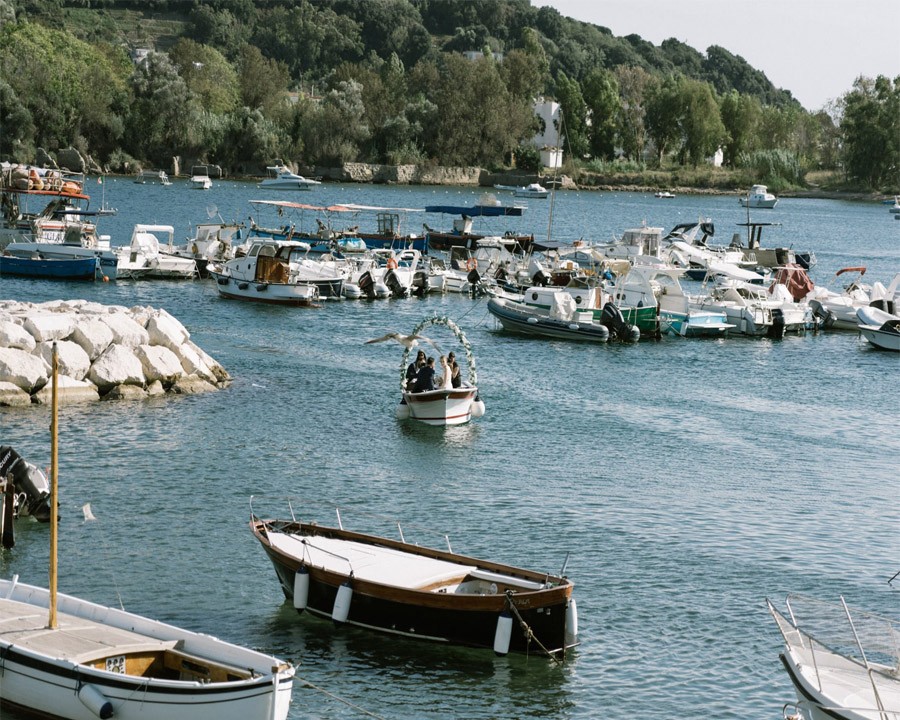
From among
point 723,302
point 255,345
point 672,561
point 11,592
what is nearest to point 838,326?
point 723,302

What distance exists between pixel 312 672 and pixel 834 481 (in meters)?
16.9

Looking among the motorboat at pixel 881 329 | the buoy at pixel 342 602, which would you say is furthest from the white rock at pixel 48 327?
the motorboat at pixel 881 329

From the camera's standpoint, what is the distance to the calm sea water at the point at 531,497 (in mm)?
18422

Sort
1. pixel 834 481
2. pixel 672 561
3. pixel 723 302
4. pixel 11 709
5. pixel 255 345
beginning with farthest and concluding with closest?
pixel 723 302 → pixel 255 345 → pixel 834 481 → pixel 672 561 → pixel 11 709

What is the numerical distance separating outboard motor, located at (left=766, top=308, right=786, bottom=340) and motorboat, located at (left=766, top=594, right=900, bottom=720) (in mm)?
40705

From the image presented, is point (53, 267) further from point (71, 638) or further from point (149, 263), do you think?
point (71, 638)

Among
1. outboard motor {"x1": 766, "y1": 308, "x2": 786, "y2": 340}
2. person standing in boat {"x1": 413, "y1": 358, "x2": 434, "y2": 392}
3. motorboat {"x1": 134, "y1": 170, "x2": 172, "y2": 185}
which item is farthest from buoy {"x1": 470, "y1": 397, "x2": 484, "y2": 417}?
motorboat {"x1": 134, "y1": 170, "x2": 172, "y2": 185}

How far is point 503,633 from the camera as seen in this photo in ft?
59.7

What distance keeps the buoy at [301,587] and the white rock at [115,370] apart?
54.2 ft

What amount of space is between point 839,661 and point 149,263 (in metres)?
52.3

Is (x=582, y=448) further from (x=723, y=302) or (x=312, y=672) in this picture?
(x=723, y=302)

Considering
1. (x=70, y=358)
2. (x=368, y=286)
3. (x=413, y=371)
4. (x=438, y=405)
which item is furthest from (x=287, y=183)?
(x=438, y=405)

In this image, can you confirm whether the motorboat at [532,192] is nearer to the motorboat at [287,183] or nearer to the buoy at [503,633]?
the motorboat at [287,183]

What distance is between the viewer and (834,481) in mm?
30547
